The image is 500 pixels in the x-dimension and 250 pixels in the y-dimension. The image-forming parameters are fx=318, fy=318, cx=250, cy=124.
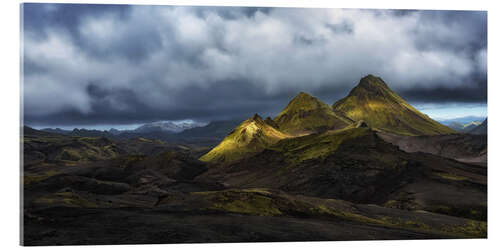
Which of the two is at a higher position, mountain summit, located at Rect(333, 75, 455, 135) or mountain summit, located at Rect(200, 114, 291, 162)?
mountain summit, located at Rect(333, 75, 455, 135)

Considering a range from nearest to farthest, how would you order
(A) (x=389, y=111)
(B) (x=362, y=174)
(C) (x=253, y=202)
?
(C) (x=253, y=202) < (B) (x=362, y=174) < (A) (x=389, y=111)

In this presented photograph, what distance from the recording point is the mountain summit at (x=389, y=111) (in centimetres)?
1608

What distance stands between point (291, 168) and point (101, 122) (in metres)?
13.9

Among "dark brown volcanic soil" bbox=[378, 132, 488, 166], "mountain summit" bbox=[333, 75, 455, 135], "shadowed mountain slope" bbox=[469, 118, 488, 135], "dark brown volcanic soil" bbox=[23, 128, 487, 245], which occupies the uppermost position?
"mountain summit" bbox=[333, 75, 455, 135]

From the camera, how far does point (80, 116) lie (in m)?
12.8

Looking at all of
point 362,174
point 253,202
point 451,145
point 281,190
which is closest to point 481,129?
point 451,145

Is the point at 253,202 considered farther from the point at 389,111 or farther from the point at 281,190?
the point at 389,111

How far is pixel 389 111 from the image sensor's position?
26.1 m

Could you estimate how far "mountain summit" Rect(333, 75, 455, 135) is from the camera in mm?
16078

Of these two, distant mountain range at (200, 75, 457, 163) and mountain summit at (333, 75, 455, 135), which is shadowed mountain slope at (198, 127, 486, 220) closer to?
distant mountain range at (200, 75, 457, 163)

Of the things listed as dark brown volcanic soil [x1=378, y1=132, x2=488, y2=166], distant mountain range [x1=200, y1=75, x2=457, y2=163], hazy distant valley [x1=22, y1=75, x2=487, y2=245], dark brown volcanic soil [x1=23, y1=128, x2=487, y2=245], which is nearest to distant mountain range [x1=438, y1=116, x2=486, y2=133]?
hazy distant valley [x1=22, y1=75, x2=487, y2=245]

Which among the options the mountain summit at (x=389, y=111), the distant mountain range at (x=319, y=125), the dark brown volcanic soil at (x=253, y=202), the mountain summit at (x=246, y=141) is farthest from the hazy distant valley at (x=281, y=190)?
the mountain summit at (x=246, y=141)
